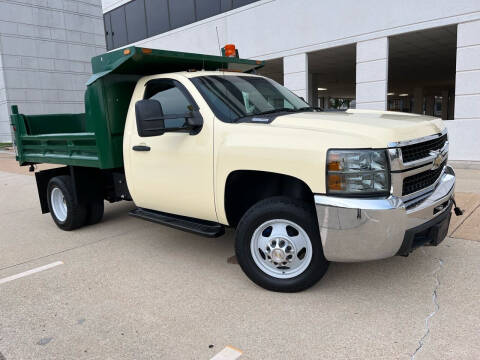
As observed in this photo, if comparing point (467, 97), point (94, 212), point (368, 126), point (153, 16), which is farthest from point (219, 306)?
point (153, 16)

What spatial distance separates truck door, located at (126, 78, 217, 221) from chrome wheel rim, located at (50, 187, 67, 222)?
1.94 metres

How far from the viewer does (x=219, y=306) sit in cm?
333

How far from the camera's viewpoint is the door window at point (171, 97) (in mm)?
4114

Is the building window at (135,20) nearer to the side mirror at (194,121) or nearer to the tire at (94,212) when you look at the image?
the tire at (94,212)

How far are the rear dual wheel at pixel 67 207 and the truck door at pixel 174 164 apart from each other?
4.83 ft

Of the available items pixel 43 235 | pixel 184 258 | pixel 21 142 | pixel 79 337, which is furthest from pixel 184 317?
pixel 21 142

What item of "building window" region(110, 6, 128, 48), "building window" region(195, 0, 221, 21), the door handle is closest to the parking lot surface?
the door handle

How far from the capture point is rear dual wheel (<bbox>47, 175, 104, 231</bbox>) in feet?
18.6

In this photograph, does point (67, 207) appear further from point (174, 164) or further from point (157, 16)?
point (157, 16)

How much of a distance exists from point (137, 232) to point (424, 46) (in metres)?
12.3

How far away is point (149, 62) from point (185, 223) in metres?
1.89

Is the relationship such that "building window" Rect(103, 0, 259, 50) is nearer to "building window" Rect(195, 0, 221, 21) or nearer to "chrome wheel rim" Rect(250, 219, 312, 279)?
"building window" Rect(195, 0, 221, 21)

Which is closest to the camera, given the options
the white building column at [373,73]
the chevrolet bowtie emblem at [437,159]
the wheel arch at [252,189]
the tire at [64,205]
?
the chevrolet bowtie emblem at [437,159]

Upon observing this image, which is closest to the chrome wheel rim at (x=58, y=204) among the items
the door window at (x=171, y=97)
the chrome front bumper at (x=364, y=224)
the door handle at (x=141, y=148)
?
the door handle at (x=141, y=148)
